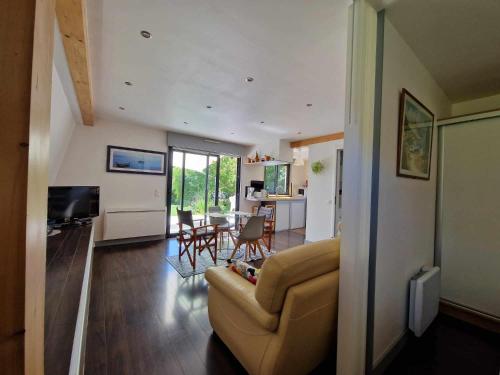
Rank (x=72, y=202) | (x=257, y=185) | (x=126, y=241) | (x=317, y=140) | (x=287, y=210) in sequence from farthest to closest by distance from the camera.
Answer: (x=257, y=185) → (x=287, y=210) → (x=317, y=140) → (x=126, y=241) → (x=72, y=202)

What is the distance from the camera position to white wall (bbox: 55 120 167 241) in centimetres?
386

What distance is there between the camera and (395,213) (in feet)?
5.07

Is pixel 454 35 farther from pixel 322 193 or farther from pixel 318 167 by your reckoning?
pixel 322 193

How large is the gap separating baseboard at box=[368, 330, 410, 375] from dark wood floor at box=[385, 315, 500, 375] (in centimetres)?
3

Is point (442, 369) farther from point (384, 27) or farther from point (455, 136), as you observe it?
point (384, 27)

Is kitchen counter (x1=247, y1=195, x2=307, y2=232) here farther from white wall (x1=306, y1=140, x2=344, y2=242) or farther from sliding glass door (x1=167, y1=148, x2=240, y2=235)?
white wall (x1=306, y1=140, x2=344, y2=242)

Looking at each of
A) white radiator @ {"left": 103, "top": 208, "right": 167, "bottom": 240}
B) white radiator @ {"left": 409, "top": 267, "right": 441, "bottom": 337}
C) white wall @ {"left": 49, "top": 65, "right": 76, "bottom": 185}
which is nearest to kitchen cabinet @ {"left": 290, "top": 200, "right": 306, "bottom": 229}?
white radiator @ {"left": 103, "top": 208, "right": 167, "bottom": 240}

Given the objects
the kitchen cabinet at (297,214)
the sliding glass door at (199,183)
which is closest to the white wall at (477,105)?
the kitchen cabinet at (297,214)

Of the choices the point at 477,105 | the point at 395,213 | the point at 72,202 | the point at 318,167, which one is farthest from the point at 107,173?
the point at 477,105

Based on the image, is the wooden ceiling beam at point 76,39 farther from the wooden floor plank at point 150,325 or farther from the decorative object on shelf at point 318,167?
the decorative object on shelf at point 318,167

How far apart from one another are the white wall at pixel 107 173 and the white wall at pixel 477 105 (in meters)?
4.96

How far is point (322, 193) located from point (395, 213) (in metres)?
3.18

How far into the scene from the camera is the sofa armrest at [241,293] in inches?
49.6

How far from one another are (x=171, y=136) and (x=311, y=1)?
407 centimetres
